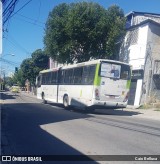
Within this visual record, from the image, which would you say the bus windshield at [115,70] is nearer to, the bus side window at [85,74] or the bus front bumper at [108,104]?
the bus side window at [85,74]

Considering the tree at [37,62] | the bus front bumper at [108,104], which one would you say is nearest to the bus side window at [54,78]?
the bus front bumper at [108,104]

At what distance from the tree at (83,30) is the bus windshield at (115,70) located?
10.5 meters

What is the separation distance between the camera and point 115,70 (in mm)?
19547

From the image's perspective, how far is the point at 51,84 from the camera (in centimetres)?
2731

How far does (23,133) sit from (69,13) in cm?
2017

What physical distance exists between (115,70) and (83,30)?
426 inches

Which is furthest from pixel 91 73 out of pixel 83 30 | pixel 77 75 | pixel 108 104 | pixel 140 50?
pixel 83 30

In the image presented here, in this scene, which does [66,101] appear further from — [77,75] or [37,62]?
[37,62]

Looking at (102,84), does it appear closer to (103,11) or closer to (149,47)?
(149,47)

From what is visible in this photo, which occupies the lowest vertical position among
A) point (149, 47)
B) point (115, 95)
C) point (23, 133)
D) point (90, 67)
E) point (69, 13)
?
point (23, 133)

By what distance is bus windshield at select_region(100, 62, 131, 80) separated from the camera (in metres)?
19.1

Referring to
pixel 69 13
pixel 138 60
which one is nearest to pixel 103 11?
pixel 69 13

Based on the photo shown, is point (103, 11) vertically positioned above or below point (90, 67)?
above

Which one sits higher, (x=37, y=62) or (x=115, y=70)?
(x=37, y=62)
